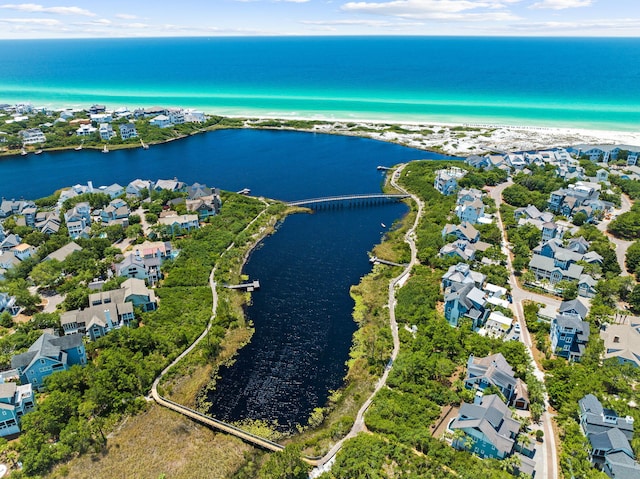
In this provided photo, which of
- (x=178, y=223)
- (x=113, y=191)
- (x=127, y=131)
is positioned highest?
(x=127, y=131)

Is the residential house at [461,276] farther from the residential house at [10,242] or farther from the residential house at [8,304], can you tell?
the residential house at [10,242]

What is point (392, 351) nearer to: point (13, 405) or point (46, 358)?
point (46, 358)

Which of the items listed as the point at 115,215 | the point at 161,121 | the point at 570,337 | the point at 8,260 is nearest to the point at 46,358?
the point at 8,260

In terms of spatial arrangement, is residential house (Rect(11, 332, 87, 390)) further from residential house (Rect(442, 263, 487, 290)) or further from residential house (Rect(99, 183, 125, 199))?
residential house (Rect(99, 183, 125, 199))

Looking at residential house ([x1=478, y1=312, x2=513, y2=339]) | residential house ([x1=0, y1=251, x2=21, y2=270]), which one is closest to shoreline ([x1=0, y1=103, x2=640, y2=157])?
residential house ([x1=0, y1=251, x2=21, y2=270])

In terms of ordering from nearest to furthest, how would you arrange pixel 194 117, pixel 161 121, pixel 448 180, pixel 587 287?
1. pixel 587 287
2. pixel 448 180
3. pixel 161 121
4. pixel 194 117

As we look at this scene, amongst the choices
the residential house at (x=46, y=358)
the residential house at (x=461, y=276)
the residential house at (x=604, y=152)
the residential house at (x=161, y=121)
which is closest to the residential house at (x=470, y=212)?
the residential house at (x=461, y=276)
